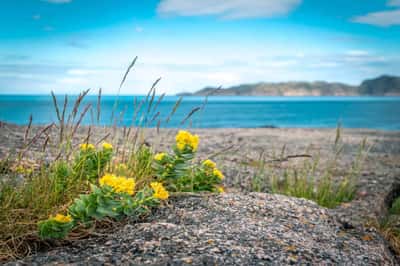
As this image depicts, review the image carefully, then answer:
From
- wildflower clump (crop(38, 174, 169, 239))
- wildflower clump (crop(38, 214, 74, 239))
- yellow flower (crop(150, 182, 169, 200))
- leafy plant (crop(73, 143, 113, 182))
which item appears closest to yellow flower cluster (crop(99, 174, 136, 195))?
wildflower clump (crop(38, 174, 169, 239))

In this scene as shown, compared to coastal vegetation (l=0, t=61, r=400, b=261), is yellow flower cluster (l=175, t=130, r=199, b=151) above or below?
above

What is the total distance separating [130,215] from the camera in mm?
2963

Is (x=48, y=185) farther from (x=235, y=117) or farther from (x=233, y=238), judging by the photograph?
(x=235, y=117)

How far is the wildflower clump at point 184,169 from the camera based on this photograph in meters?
3.41

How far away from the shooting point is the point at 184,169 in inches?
138

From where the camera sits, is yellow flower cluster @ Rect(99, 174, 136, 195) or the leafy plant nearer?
yellow flower cluster @ Rect(99, 174, 136, 195)

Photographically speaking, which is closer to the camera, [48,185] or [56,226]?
[56,226]

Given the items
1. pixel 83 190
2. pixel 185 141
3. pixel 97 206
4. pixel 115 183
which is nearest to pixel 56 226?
pixel 97 206

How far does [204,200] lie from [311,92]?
16640cm

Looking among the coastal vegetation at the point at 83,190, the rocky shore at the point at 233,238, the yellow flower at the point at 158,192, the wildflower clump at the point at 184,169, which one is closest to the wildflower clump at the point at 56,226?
the coastal vegetation at the point at 83,190

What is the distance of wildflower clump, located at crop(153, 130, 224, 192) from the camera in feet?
11.2

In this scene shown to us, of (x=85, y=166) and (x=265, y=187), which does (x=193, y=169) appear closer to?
(x=85, y=166)

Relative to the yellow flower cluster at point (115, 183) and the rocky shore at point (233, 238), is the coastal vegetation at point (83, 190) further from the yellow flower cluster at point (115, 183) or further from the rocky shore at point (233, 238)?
the rocky shore at point (233, 238)

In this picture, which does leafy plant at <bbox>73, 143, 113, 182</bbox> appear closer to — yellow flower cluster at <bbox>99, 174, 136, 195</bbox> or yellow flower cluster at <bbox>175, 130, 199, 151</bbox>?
yellow flower cluster at <bbox>175, 130, 199, 151</bbox>
